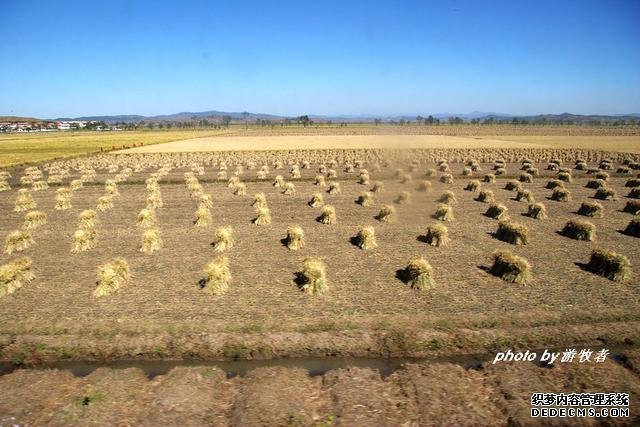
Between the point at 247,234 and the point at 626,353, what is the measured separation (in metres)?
18.3

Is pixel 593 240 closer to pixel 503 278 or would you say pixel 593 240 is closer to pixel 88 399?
pixel 503 278

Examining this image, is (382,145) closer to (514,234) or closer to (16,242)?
(514,234)

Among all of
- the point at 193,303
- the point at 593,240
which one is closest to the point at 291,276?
the point at 193,303

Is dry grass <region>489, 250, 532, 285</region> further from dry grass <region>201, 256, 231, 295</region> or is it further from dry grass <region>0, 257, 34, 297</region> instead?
dry grass <region>0, 257, 34, 297</region>

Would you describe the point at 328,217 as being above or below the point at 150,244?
above

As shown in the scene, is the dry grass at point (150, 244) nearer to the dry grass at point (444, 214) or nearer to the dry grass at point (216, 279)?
the dry grass at point (216, 279)

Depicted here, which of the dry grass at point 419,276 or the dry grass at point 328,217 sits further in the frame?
the dry grass at point 328,217

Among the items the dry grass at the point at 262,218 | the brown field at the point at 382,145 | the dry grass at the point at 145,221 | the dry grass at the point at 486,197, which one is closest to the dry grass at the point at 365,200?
the dry grass at the point at 262,218

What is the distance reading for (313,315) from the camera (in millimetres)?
13836

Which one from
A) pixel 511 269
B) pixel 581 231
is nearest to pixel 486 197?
pixel 581 231

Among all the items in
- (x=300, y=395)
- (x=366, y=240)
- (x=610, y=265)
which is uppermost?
(x=366, y=240)

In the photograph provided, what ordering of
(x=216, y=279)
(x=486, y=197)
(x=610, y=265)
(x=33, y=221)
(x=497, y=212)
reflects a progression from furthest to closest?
1. (x=486, y=197)
2. (x=497, y=212)
3. (x=33, y=221)
4. (x=610, y=265)
5. (x=216, y=279)

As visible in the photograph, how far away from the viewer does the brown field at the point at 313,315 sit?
396 inches

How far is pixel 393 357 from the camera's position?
12.1 meters
